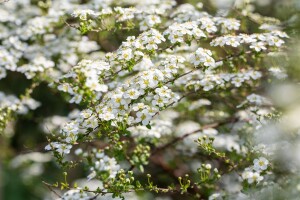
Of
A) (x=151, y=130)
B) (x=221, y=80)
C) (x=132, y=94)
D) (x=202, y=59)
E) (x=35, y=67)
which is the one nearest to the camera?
(x=132, y=94)

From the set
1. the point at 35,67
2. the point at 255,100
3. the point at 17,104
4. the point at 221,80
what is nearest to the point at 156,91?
the point at 221,80

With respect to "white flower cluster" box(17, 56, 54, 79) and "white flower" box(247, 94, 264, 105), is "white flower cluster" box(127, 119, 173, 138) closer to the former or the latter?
"white flower" box(247, 94, 264, 105)

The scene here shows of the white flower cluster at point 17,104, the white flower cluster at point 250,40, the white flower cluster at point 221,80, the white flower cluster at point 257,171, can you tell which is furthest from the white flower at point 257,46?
the white flower cluster at point 17,104

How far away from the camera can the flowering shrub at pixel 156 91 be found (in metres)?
2.53

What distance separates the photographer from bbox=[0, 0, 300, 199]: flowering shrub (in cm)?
253

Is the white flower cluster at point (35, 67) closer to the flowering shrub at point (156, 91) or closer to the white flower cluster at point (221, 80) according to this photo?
the flowering shrub at point (156, 91)

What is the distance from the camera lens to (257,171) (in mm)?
2555

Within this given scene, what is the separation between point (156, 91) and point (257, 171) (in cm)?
72

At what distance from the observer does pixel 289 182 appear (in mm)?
2787

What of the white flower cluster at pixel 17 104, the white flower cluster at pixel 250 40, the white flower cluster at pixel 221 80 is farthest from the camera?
the white flower cluster at pixel 17 104

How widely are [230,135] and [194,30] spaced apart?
1483 millimetres

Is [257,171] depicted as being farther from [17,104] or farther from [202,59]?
[17,104]

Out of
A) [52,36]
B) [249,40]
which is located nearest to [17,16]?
[52,36]

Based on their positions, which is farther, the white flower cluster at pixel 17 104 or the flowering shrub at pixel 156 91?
the white flower cluster at pixel 17 104
